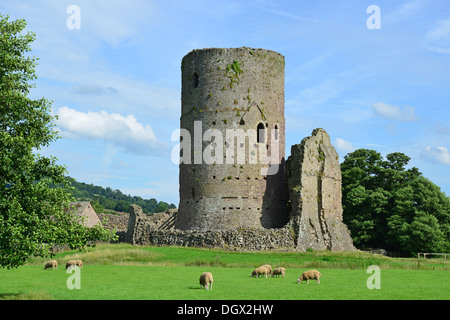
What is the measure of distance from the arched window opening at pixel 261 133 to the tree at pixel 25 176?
26369 millimetres

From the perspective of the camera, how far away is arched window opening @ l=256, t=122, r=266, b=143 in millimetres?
42750

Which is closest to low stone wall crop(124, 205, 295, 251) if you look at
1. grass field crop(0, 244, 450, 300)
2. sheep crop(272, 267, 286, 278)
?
grass field crop(0, 244, 450, 300)

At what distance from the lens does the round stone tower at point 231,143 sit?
4144 cm

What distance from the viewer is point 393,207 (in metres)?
48.6

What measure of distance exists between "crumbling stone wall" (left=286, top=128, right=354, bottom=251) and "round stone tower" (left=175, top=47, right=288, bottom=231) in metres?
2.19

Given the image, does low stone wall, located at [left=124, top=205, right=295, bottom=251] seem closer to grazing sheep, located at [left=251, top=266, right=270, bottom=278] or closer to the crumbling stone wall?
the crumbling stone wall

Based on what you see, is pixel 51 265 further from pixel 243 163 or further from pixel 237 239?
pixel 243 163

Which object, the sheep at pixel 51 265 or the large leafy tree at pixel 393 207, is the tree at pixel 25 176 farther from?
the large leafy tree at pixel 393 207

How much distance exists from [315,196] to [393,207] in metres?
10.6

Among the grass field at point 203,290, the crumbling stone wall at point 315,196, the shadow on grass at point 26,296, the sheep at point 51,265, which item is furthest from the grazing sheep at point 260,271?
the crumbling stone wall at point 315,196

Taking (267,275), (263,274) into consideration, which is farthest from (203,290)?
(267,275)

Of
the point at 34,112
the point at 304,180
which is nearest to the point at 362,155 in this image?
the point at 304,180
